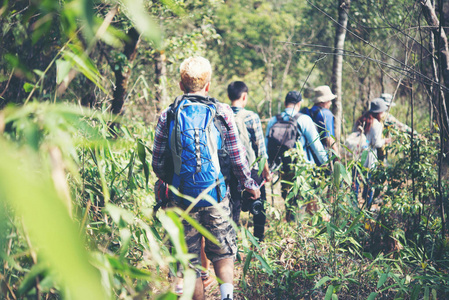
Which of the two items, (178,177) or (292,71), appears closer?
(178,177)

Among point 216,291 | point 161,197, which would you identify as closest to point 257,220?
point 216,291

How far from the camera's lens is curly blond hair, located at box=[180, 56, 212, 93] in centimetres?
231

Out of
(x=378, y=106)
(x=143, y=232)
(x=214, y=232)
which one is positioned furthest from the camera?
(x=378, y=106)

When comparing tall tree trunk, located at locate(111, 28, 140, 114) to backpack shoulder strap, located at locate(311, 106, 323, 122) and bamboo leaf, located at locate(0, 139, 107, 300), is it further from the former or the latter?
bamboo leaf, located at locate(0, 139, 107, 300)

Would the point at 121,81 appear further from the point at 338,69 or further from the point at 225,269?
the point at 225,269

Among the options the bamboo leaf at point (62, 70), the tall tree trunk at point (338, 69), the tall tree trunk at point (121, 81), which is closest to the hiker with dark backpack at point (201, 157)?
the bamboo leaf at point (62, 70)

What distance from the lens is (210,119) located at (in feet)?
7.17

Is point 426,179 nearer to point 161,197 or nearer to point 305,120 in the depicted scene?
point 305,120

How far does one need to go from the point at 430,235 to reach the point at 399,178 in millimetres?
510

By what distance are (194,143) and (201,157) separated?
9 cm

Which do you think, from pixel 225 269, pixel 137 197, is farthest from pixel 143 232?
pixel 137 197

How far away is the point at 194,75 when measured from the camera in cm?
231

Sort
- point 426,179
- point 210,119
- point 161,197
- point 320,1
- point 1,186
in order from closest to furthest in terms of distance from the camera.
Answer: point 1,186 → point 210,119 → point 161,197 → point 426,179 → point 320,1

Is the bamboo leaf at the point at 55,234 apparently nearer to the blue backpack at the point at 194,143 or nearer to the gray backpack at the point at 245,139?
the blue backpack at the point at 194,143
